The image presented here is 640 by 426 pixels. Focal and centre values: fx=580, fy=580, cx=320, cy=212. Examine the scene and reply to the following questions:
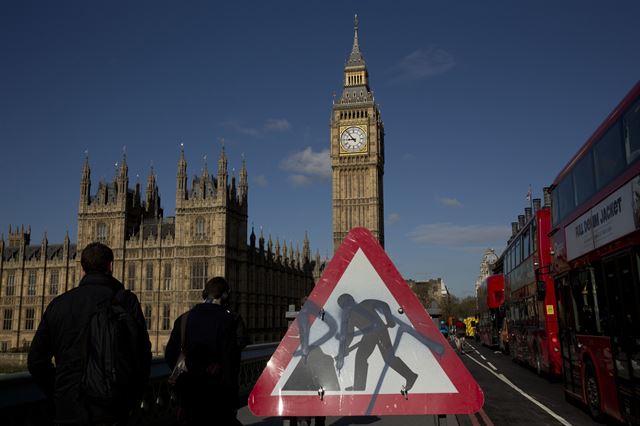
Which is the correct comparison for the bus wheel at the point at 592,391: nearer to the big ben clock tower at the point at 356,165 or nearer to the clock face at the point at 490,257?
the big ben clock tower at the point at 356,165

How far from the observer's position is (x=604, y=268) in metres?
9.27

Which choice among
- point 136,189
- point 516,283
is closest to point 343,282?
point 516,283

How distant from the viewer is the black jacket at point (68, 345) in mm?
3680

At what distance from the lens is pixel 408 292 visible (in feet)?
11.7

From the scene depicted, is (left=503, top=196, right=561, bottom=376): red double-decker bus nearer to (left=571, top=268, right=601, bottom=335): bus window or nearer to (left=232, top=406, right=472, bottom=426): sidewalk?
(left=571, top=268, right=601, bottom=335): bus window

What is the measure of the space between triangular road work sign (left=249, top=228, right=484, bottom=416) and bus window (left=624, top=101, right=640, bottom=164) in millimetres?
6219

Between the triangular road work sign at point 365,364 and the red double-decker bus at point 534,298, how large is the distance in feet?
38.6

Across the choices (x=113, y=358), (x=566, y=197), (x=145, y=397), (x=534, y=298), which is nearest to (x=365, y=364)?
(x=113, y=358)

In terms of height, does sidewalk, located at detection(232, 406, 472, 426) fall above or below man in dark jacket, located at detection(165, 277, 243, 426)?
below

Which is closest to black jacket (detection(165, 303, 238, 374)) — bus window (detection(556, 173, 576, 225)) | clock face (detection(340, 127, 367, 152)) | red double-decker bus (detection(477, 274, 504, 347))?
bus window (detection(556, 173, 576, 225))

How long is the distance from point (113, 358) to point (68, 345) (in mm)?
362

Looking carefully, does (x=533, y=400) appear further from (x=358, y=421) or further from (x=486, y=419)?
(x=358, y=421)

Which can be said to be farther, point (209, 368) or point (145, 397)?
point (145, 397)

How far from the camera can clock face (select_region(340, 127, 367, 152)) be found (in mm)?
88250
